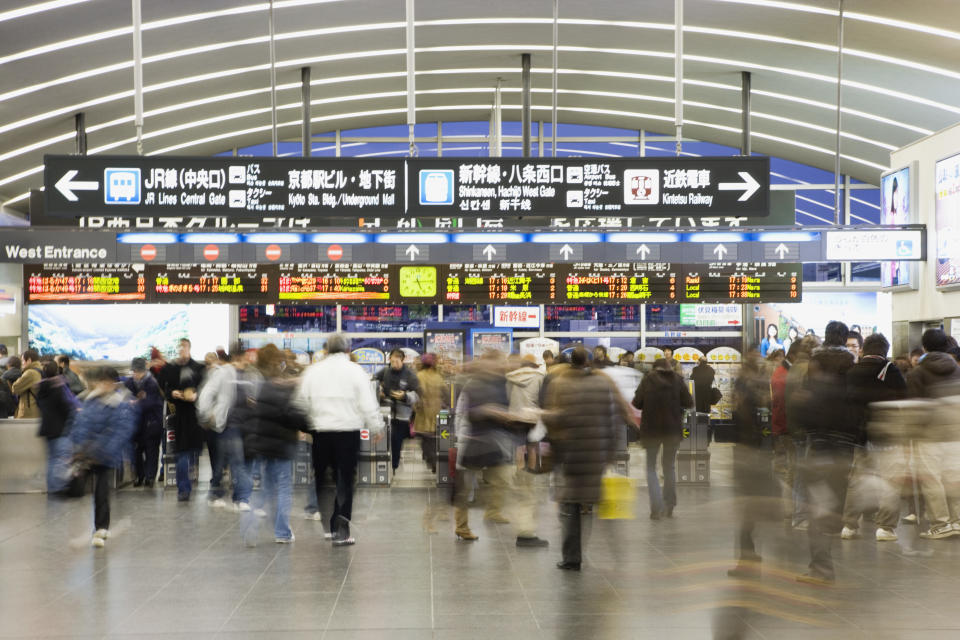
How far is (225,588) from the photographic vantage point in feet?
23.6

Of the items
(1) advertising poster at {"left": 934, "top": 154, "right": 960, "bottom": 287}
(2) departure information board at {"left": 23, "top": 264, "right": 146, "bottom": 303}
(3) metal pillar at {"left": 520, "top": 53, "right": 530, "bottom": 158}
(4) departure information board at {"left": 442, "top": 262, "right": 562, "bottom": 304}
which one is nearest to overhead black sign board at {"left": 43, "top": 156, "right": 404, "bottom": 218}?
(4) departure information board at {"left": 442, "top": 262, "right": 562, "bottom": 304}

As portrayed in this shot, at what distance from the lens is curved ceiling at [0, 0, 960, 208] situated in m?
14.3

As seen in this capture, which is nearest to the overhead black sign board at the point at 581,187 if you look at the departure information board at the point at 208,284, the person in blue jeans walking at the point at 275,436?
Result: the person in blue jeans walking at the point at 275,436

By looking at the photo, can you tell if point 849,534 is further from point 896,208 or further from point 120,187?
point 120,187

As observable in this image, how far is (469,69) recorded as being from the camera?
59.8 feet

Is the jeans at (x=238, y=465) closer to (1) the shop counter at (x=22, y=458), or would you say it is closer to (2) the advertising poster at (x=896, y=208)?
(1) the shop counter at (x=22, y=458)

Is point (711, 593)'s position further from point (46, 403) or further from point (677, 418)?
point (46, 403)

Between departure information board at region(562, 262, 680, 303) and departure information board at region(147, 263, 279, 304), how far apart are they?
4347 millimetres

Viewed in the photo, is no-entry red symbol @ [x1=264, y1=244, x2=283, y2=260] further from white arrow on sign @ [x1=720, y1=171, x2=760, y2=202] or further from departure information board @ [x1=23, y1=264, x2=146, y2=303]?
white arrow on sign @ [x1=720, y1=171, x2=760, y2=202]

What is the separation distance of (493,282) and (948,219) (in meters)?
6.24

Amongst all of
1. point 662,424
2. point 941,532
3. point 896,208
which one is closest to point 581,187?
point 662,424

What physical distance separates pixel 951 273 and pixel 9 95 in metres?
14.0

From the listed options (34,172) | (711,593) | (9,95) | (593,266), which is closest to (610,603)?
(711,593)

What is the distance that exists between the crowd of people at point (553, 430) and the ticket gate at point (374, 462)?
0.16m
